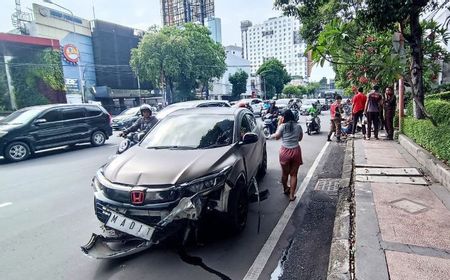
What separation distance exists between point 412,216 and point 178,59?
28137mm

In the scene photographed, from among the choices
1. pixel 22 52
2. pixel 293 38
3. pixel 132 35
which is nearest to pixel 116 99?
pixel 132 35

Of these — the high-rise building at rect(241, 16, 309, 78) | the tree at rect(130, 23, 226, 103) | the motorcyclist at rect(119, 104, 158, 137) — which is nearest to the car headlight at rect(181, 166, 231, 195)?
the motorcyclist at rect(119, 104, 158, 137)

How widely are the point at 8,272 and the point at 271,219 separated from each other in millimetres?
3198

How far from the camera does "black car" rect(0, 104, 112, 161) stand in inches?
366

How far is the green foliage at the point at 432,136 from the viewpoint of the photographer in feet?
17.2

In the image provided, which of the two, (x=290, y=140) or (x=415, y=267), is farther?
(x=290, y=140)

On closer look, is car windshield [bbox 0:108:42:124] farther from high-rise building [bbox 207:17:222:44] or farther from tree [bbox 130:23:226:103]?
high-rise building [bbox 207:17:222:44]

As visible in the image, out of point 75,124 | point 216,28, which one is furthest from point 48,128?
point 216,28

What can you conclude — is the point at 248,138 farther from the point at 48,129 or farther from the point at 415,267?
the point at 48,129

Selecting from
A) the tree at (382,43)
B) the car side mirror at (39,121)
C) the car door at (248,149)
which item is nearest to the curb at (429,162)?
the tree at (382,43)

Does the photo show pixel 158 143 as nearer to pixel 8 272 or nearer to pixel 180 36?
pixel 8 272

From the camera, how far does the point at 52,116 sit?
1027 cm

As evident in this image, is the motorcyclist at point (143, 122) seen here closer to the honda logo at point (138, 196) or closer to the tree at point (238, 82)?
the honda logo at point (138, 196)

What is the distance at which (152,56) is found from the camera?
28.2m
